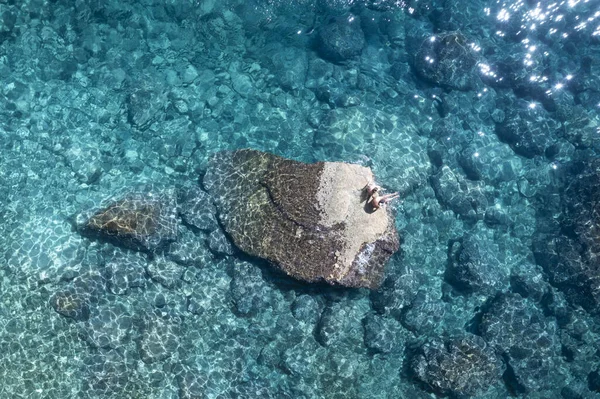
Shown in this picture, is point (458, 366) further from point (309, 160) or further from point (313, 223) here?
point (309, 160)

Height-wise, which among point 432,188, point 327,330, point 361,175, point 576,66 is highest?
point 576,66

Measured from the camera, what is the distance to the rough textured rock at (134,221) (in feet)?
44.1

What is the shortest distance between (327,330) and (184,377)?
418 cm

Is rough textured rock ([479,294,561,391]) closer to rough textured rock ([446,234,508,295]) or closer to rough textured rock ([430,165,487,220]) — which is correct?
rough textured rock ([446,234,508,295])

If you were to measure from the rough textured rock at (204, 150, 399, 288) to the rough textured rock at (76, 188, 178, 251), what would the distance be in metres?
1.78

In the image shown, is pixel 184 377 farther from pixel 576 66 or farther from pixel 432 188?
pixel 576 66

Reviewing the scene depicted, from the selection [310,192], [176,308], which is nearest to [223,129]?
[310,192]

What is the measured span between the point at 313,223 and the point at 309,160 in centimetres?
373

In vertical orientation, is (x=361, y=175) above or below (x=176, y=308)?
above

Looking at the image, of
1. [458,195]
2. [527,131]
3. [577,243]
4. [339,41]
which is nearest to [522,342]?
[577,243]

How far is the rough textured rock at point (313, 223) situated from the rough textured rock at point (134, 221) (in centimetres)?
178

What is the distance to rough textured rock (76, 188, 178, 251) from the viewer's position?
1344 cm

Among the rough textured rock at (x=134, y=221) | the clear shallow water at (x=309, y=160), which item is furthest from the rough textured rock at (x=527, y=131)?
the rough textured rock at (x=134, y=221)

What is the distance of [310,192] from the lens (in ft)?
42.3
